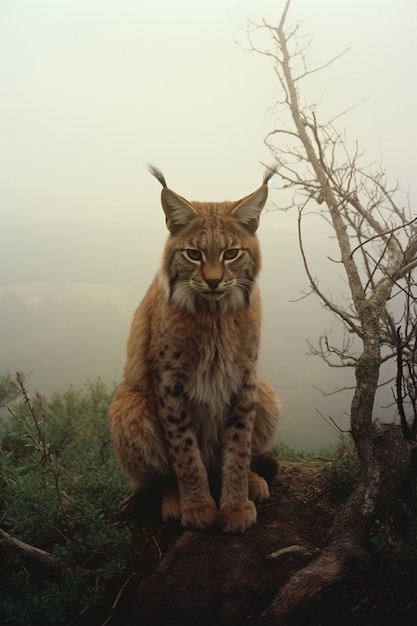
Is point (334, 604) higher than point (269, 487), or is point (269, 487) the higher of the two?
point (269, 487)

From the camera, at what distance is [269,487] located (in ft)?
9.47

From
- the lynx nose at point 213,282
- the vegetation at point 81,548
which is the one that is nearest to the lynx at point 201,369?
the lynx nose at point 213,282

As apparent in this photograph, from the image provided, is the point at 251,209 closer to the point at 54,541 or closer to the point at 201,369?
the point at 201,369

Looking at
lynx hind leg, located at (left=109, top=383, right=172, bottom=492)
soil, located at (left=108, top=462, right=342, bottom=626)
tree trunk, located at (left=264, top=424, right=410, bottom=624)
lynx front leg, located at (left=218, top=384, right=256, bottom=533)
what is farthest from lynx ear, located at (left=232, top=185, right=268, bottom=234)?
soil, located at (left=108, top=462, right=342, bottom=626)

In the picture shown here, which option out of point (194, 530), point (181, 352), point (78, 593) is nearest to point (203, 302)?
point (181, 352)

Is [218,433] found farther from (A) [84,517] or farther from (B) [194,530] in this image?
(A) [84,517]

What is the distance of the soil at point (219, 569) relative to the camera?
6.83 ft

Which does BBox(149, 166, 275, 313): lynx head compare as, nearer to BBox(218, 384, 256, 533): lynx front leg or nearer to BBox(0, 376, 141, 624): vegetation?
BBox(218, 384, 256, 533): lynx front leg

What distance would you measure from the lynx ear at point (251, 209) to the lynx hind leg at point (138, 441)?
0.95 meters

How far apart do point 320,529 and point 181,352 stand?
1.01m

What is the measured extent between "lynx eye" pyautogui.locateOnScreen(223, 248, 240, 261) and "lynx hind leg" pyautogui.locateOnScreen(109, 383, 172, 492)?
31.7 inches

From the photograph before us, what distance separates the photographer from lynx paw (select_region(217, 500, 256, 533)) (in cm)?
238

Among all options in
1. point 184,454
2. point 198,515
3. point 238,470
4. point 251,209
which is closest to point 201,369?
point 184,454

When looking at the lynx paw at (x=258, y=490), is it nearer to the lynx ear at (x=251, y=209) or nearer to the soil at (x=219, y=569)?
the soil at (x=219, y=569)
